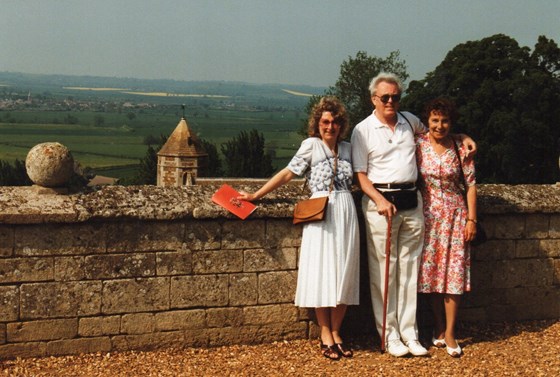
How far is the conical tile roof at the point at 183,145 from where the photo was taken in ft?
131

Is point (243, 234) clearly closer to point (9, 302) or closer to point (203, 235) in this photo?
point (203, 235)

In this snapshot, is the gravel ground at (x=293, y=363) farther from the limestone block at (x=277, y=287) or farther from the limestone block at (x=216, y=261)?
the limestone block at (x=216, y=261)

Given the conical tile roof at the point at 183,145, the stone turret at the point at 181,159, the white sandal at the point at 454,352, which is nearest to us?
the white sandal at the point at 454,352

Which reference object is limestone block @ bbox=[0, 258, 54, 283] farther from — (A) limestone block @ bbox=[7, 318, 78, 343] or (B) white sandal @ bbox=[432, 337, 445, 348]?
(B) white sandal @ bbox=[432, 337, 445, 348]

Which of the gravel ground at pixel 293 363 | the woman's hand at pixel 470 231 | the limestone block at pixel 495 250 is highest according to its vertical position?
the woman's hand at pixel 470 231

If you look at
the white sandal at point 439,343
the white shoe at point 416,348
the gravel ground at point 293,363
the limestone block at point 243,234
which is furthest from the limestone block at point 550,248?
the limestone block at point 243,234

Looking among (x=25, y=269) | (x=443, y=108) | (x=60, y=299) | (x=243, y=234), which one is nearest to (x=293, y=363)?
(x=243, y=234)

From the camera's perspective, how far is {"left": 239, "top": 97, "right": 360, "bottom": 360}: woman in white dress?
5.03m

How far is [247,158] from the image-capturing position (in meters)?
50.5

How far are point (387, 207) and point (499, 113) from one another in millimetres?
33607

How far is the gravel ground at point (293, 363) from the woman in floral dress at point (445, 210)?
0.31 metres

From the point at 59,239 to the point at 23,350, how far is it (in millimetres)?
803

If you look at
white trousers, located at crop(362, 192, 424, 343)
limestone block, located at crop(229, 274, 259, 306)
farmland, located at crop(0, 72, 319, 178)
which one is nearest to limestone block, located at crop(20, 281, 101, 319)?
limestone block, located at crop(229, 274, 259, 306)

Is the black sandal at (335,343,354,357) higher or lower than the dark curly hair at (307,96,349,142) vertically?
lower
